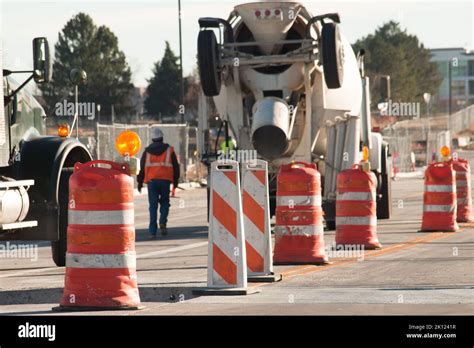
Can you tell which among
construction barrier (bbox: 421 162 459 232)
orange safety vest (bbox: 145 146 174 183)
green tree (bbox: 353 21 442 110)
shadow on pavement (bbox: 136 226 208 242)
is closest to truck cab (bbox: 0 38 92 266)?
shadow on pavement (bbox: 136 226 208 242)

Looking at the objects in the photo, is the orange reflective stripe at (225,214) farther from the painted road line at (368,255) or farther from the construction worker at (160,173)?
the construction worker at (160,173)

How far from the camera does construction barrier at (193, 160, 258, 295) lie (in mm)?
12961

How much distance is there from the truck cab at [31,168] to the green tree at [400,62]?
3411 inches

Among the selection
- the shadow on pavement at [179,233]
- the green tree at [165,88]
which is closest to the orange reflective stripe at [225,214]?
the shadow on pavement at [179,233]

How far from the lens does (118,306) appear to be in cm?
1166

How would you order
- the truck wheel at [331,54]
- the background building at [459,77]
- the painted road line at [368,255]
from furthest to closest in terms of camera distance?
1. the background building at [459,77]
2. the truck wheel at [331,54]
3. the painted road line at [368,255]

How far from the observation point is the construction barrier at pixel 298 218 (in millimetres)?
16156

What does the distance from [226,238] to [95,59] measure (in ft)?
266

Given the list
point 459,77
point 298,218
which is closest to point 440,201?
point 298,218

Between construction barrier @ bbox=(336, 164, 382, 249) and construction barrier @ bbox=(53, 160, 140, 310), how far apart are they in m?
7.22

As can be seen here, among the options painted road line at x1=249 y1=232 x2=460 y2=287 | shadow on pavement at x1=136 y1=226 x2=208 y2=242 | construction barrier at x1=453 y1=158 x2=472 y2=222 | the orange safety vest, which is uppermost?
the orange safety vest

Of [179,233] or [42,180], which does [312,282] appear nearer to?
[42,180]

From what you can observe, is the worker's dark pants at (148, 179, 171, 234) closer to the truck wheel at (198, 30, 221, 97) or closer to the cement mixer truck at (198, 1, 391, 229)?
the cement mixer truck at (198, 1, 391, 229)

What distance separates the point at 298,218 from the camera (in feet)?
53.0
